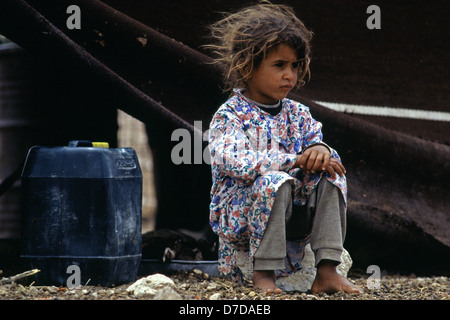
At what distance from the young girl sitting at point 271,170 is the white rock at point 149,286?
34cm

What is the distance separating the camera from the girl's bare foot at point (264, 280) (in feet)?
7.71

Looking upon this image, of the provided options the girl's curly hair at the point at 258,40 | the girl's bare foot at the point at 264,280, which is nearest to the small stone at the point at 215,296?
the girl's bare foot at the point at 264,280

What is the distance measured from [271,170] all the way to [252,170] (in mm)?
73

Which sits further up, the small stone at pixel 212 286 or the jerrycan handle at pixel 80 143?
the jerrycan handle at pixel 80 143

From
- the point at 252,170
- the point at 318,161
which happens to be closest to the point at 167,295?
the point at 252,170

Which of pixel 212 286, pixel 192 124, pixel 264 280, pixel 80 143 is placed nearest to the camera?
pixel 264 280

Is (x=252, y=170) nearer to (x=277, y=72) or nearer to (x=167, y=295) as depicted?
(x=277, y=72)

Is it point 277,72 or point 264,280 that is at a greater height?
point 277,72

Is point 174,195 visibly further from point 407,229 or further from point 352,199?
point 407,229

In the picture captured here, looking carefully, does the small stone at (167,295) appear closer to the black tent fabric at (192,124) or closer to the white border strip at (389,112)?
the black tent fabric at (192,124)

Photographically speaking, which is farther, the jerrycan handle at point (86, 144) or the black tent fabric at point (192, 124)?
the black tent fabric at point (192, 124)

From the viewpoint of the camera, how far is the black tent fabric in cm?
291

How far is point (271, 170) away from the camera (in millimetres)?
2408

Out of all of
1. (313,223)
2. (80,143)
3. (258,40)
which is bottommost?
(313,223)
